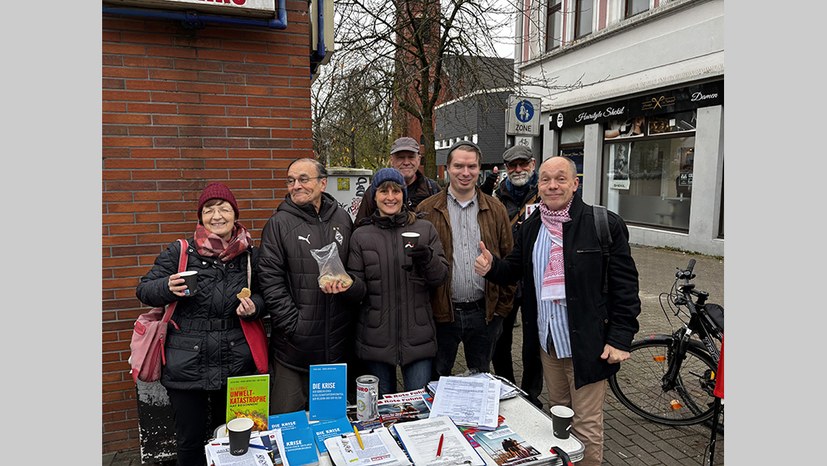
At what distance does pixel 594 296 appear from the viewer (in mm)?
2707

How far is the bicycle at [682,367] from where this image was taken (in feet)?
12.6

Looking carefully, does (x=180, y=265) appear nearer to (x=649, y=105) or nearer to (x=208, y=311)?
(x=208, y=311)

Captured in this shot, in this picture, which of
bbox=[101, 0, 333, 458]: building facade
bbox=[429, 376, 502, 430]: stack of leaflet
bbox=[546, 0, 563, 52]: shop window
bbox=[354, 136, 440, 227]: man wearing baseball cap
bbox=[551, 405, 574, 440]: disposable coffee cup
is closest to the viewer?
bbox=[551, 405, 574, 440]: disposable coffee cup

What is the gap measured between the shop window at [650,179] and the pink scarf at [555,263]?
10.6 m

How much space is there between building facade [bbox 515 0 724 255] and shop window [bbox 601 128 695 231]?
26mm

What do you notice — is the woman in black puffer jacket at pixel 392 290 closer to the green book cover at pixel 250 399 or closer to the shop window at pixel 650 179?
the green book cover at pixel 250 399


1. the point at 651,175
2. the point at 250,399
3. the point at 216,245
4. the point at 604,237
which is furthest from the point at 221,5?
the point at 651,175

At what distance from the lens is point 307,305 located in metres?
2.86

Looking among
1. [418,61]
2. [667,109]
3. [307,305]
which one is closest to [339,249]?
[307,305]

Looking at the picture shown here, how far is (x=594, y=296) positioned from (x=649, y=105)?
11.5 meters

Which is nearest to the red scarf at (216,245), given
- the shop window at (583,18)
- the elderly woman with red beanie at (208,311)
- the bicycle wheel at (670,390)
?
the elderly woman with red beanie at (208,311)

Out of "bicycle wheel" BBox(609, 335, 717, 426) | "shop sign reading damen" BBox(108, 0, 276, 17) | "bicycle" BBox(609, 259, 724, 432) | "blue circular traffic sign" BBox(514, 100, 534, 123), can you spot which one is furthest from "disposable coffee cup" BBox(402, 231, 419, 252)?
"blue circular traffic sign" BBox(514, 100, 534, 123)

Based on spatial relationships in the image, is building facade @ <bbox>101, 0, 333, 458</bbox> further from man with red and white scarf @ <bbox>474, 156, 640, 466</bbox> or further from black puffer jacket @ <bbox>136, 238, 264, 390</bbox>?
man with red and white scarf @ <bbox>474, 156, 640, 466</bbox>

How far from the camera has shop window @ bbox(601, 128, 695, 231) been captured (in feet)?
39.4
